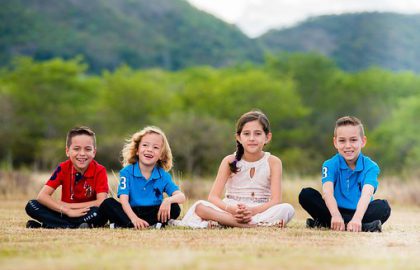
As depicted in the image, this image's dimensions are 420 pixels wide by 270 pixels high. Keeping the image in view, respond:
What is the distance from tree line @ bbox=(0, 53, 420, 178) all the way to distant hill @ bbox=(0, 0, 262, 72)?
181 ft

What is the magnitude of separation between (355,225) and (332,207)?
1.23 feet

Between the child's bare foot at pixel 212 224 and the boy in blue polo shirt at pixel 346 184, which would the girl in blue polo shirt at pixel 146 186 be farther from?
the boy in blue polo shirt at pixel 346 184

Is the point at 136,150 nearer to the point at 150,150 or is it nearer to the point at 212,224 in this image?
the point at 150,150

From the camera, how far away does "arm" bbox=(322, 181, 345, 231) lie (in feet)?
24.9

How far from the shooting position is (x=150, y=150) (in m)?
8.28

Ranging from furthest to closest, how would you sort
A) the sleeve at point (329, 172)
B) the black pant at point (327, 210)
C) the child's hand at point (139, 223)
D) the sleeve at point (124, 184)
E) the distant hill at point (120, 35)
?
1. the distant hill at point (120, 35)
2. the sleeve at point (124, 184)
3. the sleeve at point (329, 172)
4. the black pant at point (327, 210)
5. the child's hand at point (139, 223)

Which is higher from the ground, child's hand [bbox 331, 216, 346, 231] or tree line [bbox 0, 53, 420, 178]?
tree line [bbox 0, 53, 420, 178]

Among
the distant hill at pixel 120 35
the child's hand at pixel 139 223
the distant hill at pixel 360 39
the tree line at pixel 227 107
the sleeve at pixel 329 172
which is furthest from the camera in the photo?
the distant hill at pixel 120 35

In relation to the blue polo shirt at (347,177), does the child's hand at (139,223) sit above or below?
below

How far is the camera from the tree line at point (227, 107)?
198ft

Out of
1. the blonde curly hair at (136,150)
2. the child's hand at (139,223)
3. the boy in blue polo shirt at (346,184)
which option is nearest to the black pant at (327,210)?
the boy in blue polo shirt at (346,184)

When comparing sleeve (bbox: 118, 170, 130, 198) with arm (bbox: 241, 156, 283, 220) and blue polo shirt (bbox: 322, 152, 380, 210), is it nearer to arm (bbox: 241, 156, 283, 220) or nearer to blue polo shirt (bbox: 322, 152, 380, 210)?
arm (bbox: 241, 156, 283, 220)

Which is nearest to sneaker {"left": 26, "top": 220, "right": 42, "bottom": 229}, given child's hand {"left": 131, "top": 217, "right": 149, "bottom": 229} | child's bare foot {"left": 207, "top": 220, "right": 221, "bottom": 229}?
child's hand {"left": 131, "top": 217, "right": 149, "bottom": 229}

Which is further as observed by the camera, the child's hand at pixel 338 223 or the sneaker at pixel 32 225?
the sneaker at pixel 32 225
